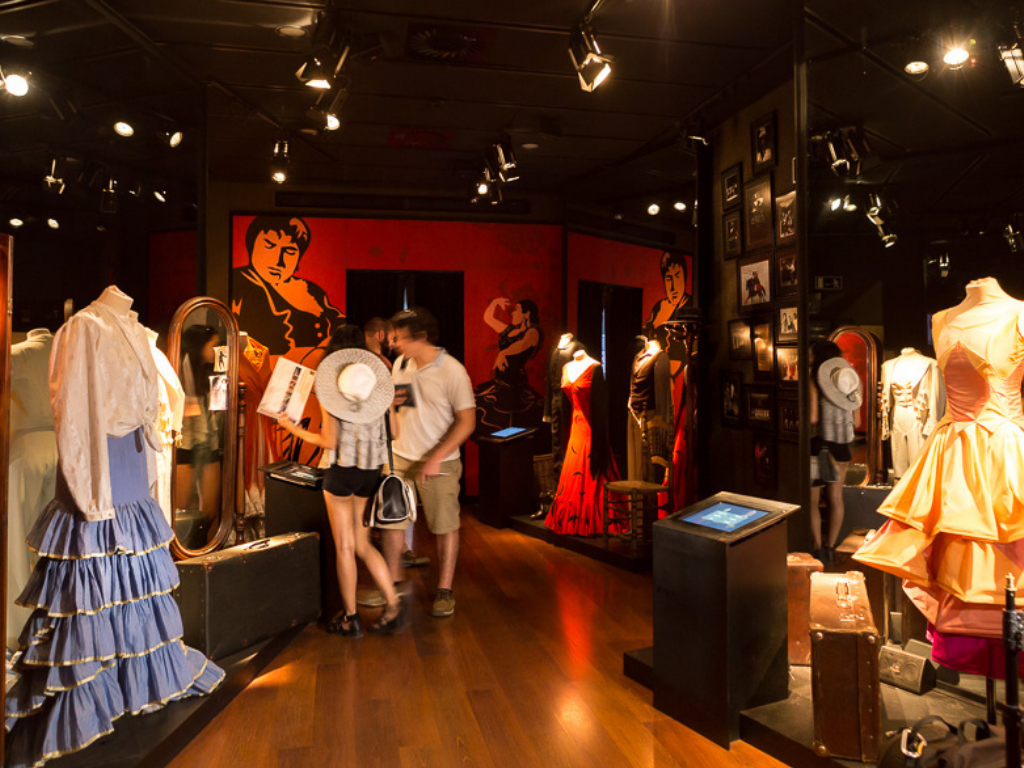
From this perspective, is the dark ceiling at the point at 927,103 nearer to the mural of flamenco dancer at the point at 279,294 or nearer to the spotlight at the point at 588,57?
the spotlight at the point at 588,57

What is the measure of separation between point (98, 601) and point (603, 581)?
3209 mm

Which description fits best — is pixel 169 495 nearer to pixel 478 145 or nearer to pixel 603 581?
pixel 603 581

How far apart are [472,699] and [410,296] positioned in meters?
5.26

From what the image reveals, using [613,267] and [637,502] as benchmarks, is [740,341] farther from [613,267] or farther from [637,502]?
[613,267]

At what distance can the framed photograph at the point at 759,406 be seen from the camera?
14.8 feet

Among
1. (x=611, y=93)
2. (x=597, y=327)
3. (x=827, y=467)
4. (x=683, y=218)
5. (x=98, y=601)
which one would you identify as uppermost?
(x=611, y=93)

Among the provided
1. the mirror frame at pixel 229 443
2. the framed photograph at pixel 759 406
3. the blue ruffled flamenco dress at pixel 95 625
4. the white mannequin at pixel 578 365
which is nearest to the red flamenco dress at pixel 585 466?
the white mannequin at pixel 578 365

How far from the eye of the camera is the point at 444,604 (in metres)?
4.30

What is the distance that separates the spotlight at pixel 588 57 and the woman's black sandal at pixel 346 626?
9.99ft

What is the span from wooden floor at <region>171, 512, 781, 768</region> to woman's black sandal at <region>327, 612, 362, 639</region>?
0.06 metres

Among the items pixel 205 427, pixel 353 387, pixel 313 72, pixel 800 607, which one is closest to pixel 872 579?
pixel 800 607

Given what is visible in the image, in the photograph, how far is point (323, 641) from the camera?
3951mm

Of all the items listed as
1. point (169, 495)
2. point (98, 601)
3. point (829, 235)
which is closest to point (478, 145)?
point (829, 235)

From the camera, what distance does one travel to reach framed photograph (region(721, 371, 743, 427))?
4.87 meters
